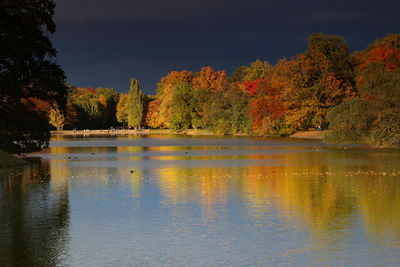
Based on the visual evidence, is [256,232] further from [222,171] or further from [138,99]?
[138,99]

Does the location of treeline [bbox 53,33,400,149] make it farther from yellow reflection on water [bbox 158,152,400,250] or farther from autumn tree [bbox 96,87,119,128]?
autumn tree [bbox 96,87,119,128]

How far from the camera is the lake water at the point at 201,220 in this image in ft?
34.7

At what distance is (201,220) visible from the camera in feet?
47.0

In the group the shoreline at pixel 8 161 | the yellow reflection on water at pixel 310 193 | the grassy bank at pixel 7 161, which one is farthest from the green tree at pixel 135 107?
the yellow reflection on water at pixel 310 193

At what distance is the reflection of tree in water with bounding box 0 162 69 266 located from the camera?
10547 mm

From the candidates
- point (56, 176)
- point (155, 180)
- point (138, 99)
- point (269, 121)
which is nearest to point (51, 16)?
point (56, 176)

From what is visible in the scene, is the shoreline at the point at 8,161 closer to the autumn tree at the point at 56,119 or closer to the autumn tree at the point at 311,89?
the autumn tree at the point at 311,89

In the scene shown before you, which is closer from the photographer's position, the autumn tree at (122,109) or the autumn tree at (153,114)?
the autumn tree at (153,114)

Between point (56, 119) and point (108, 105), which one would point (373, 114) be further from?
point (108, 105)

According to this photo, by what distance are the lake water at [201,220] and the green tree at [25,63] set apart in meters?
4.80

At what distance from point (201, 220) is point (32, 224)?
4114mm

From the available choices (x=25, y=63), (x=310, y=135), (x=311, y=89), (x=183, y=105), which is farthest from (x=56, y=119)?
(x=25, y=63)

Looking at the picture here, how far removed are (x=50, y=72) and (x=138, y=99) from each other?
397ft

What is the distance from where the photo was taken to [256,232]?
12750mm
